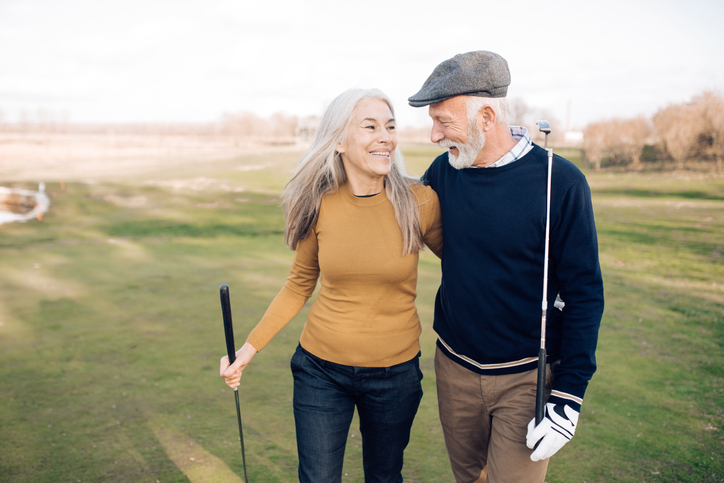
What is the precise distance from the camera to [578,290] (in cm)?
172

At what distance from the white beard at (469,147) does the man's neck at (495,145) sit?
0.10ft

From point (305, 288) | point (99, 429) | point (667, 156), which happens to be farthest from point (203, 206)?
point (667, 156)

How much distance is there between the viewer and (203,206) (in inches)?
605

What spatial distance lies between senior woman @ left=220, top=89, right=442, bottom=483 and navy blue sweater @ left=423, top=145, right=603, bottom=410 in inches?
7.5

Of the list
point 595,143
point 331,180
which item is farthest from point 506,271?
point 595,143

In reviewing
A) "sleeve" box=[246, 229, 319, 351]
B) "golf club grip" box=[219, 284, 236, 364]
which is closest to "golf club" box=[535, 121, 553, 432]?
"sleeve" box=[246, 229, 319, 351]

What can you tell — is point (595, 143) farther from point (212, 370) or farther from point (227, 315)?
point (227, 315)

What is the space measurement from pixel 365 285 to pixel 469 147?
0.66 meters

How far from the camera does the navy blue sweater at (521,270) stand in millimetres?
1706

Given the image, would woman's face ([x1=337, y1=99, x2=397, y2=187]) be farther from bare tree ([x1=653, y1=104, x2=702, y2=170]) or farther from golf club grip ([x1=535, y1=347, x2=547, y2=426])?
bare tree ([x1=653, y1=104, x2=702, y2=170])

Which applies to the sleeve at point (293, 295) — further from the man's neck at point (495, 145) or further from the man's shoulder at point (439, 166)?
the man's neck at point (495, 145)

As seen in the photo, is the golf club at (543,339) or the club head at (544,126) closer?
the golf club at (543,339)

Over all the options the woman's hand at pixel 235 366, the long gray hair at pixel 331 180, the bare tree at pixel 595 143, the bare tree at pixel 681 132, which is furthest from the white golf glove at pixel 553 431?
the bare tree at pixel 595 143

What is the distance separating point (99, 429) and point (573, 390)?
2.80m
